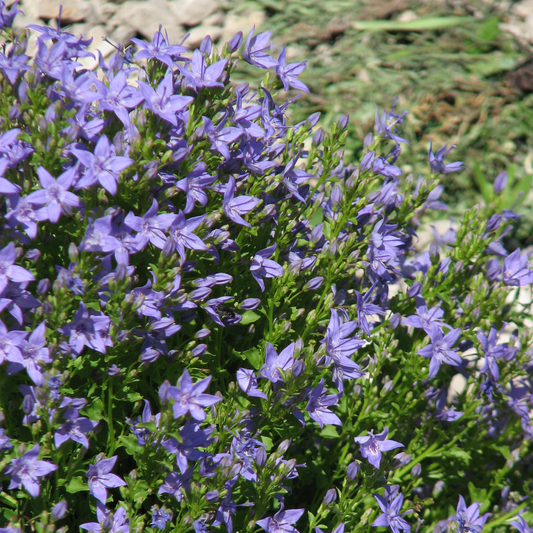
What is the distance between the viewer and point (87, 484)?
2.15 m

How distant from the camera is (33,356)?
194 cm

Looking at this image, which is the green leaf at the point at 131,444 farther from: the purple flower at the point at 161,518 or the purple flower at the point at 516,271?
the purple flower at the point at 516,271

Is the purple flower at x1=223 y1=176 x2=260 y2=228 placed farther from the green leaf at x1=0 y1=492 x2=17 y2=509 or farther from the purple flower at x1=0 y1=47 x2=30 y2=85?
the green leaf at x1=0 y1=492 x2=17 y2=509

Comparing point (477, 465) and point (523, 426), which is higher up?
point (523, 426)

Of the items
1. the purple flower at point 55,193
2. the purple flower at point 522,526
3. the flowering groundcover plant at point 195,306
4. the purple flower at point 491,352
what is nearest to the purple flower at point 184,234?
the flowering groundcover plant at point 195,306

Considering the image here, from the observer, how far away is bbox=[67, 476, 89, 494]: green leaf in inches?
81.4

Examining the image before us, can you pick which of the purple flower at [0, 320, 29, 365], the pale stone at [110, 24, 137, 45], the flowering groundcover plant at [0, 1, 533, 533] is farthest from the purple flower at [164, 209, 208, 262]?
the pale stone at [110, 24, 137, 45]

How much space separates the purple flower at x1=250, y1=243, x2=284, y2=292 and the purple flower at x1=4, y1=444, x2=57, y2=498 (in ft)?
3.42

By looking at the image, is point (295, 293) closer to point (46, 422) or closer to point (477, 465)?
point (46, 422)

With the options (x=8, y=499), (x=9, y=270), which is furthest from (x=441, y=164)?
(x=8, y=499)

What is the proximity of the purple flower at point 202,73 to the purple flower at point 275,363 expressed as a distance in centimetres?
105

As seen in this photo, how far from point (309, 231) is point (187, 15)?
4649 millimetres

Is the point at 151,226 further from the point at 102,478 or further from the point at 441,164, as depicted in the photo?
the point at 441,164

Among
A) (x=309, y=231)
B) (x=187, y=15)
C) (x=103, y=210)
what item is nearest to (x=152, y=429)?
(x=103, y=210)
